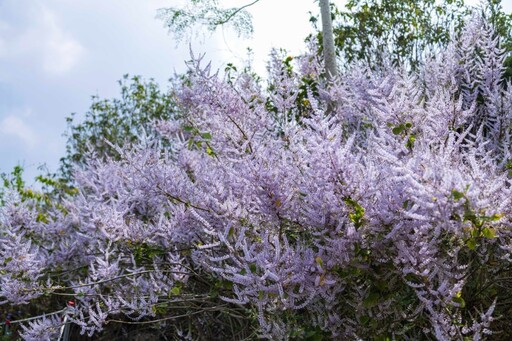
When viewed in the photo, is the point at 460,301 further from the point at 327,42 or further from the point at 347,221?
the point at 327,42

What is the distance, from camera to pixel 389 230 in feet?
9.84

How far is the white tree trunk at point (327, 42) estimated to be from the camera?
23.8 ft

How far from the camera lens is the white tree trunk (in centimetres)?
725

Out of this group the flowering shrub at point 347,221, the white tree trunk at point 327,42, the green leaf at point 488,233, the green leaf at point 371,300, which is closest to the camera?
the green leaf at point 488,233

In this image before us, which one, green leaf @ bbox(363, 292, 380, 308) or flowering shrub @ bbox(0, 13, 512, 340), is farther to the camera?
green leaf @ bbox(363, 292, 380, 308)

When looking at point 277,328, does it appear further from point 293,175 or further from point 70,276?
point 70,276

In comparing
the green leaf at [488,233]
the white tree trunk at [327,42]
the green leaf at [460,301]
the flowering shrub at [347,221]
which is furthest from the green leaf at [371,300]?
the white tree trunk at [327,42]

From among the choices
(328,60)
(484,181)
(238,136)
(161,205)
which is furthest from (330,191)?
(328,60)

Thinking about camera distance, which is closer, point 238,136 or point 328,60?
point 238,136

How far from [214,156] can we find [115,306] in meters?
1.14

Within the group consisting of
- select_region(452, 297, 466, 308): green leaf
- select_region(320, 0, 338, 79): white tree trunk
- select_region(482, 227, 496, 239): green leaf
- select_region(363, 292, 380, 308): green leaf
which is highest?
select_region(320, 0, 338, 79): white tree trunk

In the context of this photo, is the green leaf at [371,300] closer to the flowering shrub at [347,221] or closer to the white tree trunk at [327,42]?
the flowering shrub at [347,221]

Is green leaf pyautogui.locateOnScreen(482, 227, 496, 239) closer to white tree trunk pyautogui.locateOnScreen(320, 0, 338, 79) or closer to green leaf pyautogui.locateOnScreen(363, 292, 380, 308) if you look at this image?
green leaf pyautogui.locateOnScreen(363, 292, 380, 308)

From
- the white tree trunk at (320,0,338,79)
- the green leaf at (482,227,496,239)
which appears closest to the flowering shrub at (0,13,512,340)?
the green leaf at (482,227,496,239)
